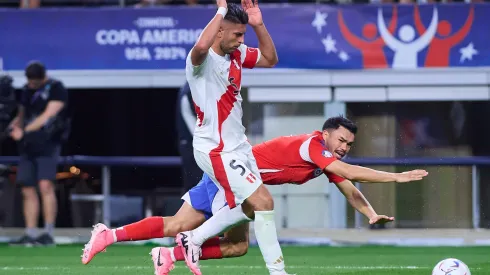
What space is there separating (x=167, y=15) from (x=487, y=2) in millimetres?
4098

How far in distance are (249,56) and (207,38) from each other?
85 centimetres

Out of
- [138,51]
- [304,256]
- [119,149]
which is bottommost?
[304,256]

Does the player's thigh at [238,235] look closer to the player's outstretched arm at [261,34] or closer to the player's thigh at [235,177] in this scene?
the player's thigh at [235,177]

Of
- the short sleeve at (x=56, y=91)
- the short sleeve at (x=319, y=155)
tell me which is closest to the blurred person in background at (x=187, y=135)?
the short sleeve at (x=56, y=91)

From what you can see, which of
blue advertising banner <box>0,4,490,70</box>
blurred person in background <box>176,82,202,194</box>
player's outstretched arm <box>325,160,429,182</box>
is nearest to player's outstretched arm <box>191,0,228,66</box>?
player's outstretched arm <box>325,160,429,182</box>

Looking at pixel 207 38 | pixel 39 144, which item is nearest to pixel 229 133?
pixel 207 38

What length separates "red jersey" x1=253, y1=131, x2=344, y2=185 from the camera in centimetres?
940

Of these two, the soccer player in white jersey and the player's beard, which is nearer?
the soccer player in white jersey

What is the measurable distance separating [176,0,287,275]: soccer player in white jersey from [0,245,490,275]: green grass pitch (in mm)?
1840

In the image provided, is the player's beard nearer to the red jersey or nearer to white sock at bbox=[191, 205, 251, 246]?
the red jersey

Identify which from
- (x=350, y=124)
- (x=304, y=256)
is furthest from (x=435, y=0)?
(x=350, y=124)

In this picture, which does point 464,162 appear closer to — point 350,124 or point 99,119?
point 99,119

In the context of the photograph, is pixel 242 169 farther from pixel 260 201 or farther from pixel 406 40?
→ pixel 406 40

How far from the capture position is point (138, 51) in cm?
1620
